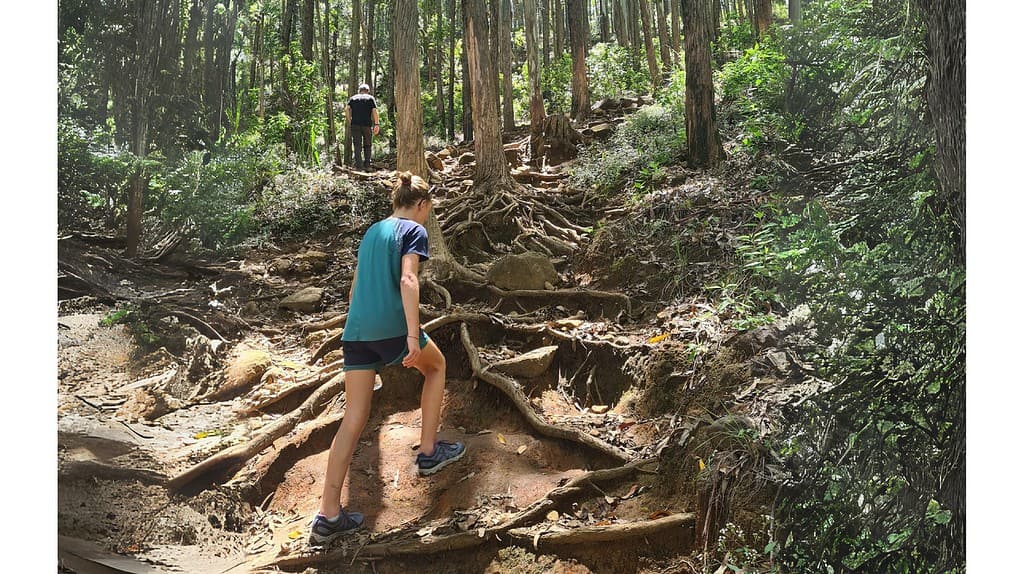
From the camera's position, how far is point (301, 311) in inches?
195

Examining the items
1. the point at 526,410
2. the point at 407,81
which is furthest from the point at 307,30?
the point at 526,410

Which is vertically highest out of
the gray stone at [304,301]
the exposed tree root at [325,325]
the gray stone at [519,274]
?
the gray stone at [519,274]

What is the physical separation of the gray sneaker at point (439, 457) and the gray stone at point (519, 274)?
2004 millimetres

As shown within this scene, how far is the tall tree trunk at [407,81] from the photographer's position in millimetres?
4930

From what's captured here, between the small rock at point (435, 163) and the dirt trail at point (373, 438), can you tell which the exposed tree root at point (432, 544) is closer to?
the dirt trail at point (373, 438)

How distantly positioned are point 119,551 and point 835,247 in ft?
10.2

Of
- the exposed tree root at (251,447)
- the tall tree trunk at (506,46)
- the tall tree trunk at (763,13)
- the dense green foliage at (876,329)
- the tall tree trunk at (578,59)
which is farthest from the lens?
the tall tree trunk at (506,46)

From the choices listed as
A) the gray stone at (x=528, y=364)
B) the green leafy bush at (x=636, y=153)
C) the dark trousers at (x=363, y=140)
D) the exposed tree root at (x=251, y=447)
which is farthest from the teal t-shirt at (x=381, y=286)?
the dark trousers at (x=363, y=140)

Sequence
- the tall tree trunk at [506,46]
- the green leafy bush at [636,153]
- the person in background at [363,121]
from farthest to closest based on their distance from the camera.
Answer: the tall tree trunk at [506,46], the person in background at [363,121], the green leafy bush at [636,153]

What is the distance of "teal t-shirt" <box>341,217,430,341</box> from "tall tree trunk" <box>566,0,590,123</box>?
8747mm

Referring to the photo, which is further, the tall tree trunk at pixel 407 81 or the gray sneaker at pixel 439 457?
the tall tree trunk at pixel 407 81

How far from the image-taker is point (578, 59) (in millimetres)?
11195

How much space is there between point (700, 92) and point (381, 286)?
4670 mm

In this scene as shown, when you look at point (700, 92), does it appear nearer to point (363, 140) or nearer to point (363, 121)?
point (363, 121)
